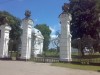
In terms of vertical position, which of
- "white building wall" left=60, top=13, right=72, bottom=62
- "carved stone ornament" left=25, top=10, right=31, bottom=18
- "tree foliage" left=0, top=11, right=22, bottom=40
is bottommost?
"white building wall" left=60, top=13, right=72, bottom=62

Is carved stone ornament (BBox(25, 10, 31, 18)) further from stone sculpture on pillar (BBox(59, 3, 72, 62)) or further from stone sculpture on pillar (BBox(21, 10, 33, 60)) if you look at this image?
stone sculpture on pillar (BBox(59, 3, 72, 62))

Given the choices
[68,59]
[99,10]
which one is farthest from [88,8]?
[68,59]

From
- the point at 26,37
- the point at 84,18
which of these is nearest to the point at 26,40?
the point at 26,37

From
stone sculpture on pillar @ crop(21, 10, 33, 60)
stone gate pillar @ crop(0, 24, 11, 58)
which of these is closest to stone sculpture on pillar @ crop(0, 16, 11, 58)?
stone gate pillar @ crop(0, 24, 11, 58)

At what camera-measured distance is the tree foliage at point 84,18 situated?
33.8m

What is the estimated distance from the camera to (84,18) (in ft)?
116

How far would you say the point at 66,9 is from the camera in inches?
851

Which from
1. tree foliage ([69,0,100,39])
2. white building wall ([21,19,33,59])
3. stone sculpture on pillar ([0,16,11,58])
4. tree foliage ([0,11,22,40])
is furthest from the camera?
tree foliage ([0,11,22,40])

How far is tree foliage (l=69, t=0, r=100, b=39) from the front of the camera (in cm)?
3381

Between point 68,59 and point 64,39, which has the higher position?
point 64,39

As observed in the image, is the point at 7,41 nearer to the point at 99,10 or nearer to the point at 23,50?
the point at 23,50

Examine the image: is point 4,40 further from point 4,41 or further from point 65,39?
point 65,39

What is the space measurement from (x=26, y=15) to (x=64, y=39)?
209 inches

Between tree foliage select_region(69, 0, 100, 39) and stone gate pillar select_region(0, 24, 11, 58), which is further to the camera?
tree foliage select_region(69, 0, 100, 39)
